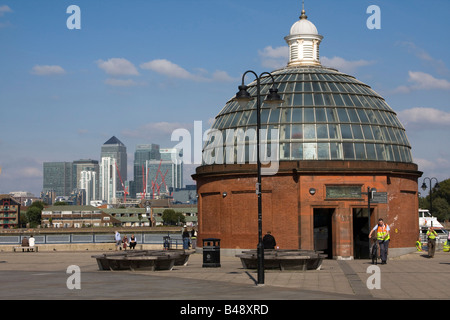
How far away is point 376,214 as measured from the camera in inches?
1718

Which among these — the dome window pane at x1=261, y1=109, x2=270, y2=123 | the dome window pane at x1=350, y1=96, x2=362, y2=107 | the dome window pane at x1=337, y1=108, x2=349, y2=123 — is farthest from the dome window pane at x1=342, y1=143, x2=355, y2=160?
the dome window pane at x1=261, y1=109, x2=270, y2=123

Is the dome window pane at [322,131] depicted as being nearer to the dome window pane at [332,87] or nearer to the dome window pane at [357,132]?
the dome window pane at [357,132]

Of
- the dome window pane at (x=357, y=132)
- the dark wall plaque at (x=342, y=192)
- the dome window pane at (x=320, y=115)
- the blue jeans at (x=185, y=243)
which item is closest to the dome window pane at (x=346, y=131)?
the dome window pane at (x=357, y=132)

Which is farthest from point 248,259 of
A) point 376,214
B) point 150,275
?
point 376,214

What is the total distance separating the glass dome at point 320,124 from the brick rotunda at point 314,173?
7 cm

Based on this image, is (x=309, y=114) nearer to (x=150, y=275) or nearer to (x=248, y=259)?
(x=248, y=259)

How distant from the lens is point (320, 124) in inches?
1764

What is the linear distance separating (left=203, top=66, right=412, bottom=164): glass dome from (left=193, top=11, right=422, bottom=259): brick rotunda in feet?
0.24

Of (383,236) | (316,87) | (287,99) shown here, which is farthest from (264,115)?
(383,236)

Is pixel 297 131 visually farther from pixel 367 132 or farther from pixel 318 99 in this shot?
pixel 367 132

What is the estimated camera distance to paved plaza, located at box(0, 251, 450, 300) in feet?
68.7

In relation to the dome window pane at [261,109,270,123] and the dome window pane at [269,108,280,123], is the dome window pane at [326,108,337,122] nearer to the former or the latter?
the dome window pane at [269,108,280,123]

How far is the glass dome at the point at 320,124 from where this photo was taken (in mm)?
44344

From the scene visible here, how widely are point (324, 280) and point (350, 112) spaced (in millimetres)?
21891
